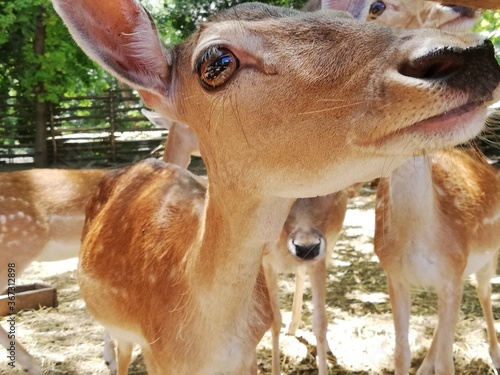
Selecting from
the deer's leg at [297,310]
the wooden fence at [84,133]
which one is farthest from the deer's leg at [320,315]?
the wooden fence at [84,133]

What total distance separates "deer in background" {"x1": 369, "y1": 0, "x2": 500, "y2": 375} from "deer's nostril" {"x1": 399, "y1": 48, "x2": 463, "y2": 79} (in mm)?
1767

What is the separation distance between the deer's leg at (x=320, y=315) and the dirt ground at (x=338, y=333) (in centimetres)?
26

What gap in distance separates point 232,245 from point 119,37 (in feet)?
2.69

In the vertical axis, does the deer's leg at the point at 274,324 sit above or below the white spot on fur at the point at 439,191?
below

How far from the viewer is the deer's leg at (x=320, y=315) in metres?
3.93

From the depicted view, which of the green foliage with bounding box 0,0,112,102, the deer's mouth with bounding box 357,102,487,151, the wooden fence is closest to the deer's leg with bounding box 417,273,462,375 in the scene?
the deer's mouth with bounding box 357,102,487,151

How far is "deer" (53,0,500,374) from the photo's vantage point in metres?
1.25

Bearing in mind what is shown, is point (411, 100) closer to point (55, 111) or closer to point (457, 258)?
point (457, 258)

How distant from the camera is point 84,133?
612 inches

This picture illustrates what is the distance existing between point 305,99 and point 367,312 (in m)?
3.87

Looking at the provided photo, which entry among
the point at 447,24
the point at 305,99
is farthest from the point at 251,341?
the point at 447,24

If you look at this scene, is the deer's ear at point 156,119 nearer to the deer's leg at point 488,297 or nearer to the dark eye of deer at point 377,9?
the dark eye of deer at point 377,9

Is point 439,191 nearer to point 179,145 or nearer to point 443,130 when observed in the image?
point 443,130

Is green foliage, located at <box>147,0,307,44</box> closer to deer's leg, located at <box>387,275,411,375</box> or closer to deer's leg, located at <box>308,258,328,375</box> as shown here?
deer's leg, located at <box>308,258,328,375</box>
